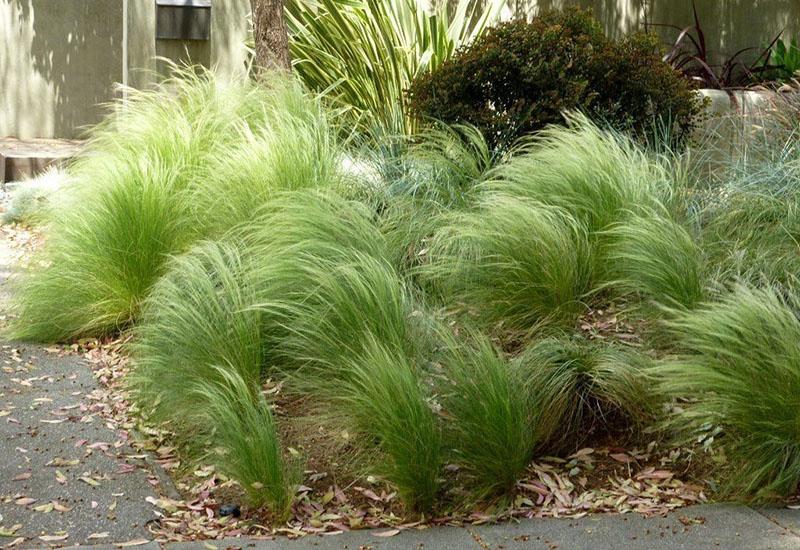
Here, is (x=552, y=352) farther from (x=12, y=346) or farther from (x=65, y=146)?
(x=65, y=146)

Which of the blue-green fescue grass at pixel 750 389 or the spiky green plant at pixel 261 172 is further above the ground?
the spiky green plant at pixel 261 172

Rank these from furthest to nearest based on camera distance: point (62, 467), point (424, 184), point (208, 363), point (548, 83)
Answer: point (548, 83)
point (424, 184)
point (208, 363)
point (62, 467)

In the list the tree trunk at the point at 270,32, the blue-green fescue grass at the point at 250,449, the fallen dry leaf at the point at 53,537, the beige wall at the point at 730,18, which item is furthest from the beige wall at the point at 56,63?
the fallen dry leaf at the point at 53,537

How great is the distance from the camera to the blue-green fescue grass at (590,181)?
20.3 feet

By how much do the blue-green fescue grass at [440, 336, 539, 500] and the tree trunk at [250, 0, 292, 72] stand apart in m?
4.88

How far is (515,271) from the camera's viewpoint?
18.9ft

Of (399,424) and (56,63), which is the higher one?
(56,63)

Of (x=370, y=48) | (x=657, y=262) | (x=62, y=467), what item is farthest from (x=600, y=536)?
(x=370, y=48)

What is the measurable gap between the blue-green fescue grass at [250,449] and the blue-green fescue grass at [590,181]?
2.15 m

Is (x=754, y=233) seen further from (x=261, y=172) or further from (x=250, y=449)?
(x=250, y=449)

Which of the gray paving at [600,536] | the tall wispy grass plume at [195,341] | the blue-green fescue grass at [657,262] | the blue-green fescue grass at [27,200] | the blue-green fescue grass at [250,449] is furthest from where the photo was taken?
the blue-green fescue grass at [27,200]

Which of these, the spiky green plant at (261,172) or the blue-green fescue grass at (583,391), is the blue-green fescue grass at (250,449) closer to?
the blue-green fescue grass at (583,391)

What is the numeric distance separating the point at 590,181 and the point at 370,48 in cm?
442

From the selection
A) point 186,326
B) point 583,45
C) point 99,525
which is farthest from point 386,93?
point 99,525
